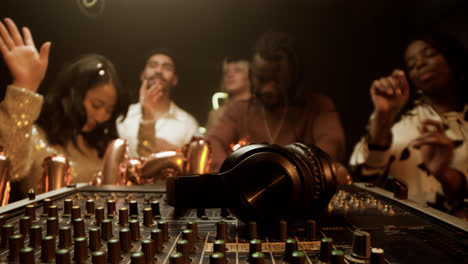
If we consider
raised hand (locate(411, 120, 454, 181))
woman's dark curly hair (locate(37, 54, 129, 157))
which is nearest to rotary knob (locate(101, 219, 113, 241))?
woman's dark curly hair (locate(37, 54, 129, 157))

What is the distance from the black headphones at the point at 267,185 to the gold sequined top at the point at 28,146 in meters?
1.93

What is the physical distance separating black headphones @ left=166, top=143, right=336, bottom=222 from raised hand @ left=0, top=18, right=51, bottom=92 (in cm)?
214

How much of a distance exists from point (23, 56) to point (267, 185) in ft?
7.82

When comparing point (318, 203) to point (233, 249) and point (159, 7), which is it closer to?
point (233, 249)

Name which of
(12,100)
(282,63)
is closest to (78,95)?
(12,100)

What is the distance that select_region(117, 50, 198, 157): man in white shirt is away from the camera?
243 cm

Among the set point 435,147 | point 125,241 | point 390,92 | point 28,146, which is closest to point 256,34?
point 390,92

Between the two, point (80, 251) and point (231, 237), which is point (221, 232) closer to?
point (231, 237)

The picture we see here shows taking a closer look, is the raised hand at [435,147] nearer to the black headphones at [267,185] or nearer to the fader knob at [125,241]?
the black headphones at [267,185]

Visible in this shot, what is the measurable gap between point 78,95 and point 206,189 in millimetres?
2073

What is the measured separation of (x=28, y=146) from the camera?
228 centimetres

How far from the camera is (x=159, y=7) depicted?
8.20 feet

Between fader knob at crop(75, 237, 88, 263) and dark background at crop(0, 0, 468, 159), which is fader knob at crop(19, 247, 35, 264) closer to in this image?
fader knob at crop(75, 237, 88, 263)

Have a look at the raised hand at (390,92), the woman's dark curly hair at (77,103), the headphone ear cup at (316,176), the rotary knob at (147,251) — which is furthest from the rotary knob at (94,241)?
the raised hand at (390,92)
